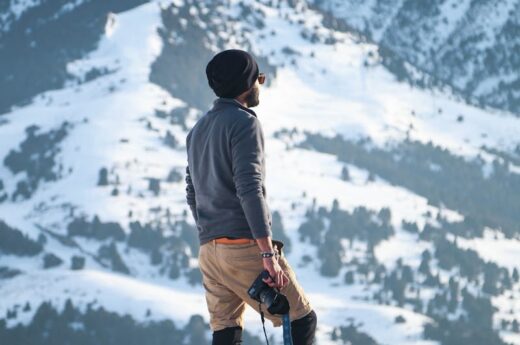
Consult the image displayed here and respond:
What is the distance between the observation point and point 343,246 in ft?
574

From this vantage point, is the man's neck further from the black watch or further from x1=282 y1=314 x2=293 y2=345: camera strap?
x1=282 y1=314 x2=293 y2=345: camera strap

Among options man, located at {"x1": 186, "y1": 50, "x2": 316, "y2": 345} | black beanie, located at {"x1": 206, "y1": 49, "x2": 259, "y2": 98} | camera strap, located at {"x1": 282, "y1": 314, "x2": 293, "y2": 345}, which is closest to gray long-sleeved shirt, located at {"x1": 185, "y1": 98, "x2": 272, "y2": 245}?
man, located at {"x1": 186, "y1": 50, "x2": 316, "y2": 345}

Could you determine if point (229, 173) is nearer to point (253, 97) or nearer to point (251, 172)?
point (251, 172)

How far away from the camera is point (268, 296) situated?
10.8 meters

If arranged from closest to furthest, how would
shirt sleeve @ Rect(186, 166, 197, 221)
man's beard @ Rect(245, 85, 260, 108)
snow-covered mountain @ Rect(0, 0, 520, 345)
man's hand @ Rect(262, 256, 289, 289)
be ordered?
man's hand @ Rect(262, 256, 289, 289), man's beard @ Rect(245, 85, 260, 108), shirt sleeve @ Rect(186, 166, 197, 221), snow-covered mountain @ Rect(0, 0, 520, 345)

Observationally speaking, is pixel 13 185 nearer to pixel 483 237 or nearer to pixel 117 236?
pixel 117 236

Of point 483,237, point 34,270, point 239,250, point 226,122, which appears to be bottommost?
point 483,237

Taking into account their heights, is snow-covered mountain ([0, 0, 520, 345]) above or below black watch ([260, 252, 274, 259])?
below

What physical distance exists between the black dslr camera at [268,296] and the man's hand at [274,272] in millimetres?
75

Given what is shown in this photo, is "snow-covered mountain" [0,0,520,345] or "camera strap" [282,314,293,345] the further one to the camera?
"snow-covered mountain" [0,0,520,345]

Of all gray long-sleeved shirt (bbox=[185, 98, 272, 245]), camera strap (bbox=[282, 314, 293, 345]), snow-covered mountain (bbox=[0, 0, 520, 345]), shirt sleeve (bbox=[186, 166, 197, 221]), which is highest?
gray long-sleeved shirt (bbox=[185, 98, 272, 245])

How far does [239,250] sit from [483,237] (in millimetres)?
181674

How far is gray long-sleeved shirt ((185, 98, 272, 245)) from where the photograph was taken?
1074 cm

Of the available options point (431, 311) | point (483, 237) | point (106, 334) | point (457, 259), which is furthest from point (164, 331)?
point (483, 237)
